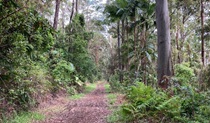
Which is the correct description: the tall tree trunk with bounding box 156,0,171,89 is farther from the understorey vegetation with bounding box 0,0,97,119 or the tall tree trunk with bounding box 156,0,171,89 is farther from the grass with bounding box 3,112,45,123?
the grass with bounding box 3,112,45,123

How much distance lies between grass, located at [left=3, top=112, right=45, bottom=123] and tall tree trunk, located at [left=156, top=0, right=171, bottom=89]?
13.7 ft

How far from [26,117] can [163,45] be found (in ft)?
16.7

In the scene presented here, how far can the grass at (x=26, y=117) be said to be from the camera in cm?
595

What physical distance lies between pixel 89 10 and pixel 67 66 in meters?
26.0

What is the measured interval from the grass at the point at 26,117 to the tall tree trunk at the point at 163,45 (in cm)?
419

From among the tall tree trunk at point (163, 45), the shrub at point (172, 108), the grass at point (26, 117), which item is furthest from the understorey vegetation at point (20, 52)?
the tall tree trunk at point (163, 45)

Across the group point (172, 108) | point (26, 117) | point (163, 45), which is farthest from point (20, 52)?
point (163, 45)

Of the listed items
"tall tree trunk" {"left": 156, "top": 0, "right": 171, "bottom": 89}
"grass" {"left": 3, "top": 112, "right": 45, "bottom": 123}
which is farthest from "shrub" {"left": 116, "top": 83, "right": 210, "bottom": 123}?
"grass" {"left": 3, "top": 112, "right": 45, "bottom": 123}

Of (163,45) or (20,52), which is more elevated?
(163,45)

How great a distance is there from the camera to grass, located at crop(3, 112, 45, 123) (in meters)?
5.95

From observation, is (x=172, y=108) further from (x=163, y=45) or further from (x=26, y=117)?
(x=26, y=117)

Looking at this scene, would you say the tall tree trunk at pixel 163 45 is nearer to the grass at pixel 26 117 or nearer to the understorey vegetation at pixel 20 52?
the understorey vegetation at pixel 20 52

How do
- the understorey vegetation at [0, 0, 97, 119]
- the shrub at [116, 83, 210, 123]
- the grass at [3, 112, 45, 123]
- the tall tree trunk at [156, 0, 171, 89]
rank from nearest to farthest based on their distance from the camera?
the shrub at [116, 83, 210, 123], the understorey vegetation at [0, 0, 97, 119], the grass at [3, 112, 45, 123], the tall tree trunk at [156, 0, 171, 89]

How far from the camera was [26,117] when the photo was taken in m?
6.50
